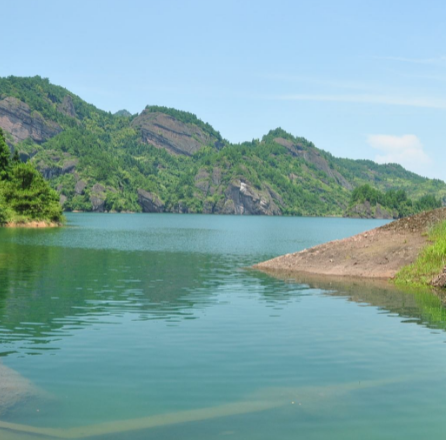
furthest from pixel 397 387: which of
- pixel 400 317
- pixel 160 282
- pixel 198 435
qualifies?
pixel 160 282

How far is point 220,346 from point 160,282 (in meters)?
20.2

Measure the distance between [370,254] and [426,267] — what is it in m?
6.10

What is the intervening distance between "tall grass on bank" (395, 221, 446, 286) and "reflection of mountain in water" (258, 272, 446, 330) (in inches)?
56.4

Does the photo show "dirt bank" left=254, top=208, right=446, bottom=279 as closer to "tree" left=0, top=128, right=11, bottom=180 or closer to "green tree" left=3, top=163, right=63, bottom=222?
"green tree" left=3, top=163, right=63, bottom=222

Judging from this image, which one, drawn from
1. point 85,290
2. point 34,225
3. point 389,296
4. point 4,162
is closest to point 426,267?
point 389,296

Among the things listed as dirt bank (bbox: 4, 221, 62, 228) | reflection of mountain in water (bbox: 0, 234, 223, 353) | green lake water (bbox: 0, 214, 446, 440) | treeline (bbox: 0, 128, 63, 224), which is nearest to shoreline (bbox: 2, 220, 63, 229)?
dirt bank (bbox: 4, 221, 62, 228)

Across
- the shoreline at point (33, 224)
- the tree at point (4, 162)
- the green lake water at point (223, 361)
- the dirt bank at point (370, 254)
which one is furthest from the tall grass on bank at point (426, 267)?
the tree at point (4, 162)

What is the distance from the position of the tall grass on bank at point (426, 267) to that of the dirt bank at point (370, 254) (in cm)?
98

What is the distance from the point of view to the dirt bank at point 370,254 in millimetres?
44344

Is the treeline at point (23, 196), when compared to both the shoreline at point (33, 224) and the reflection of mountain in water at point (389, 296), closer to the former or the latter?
the shoreline at point (33, 224)

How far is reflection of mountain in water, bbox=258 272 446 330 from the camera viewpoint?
92.2 feet

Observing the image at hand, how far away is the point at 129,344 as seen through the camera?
2112cm

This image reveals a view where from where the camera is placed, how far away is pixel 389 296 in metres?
34.9

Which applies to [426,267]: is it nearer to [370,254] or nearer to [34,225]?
[370,254]
